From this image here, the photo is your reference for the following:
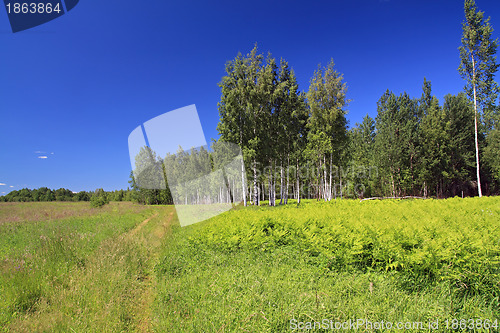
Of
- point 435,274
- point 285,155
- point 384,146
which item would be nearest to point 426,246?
point 435,274

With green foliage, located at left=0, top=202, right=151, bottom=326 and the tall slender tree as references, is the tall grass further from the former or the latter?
the tall slender tree

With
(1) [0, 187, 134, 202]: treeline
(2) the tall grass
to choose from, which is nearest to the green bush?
(1) [0, 187, 134, 202]: treeline

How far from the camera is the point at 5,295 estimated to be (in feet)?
14.4

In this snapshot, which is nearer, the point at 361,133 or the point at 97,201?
the point at 97,201

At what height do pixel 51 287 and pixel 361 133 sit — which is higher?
pixel 361 133

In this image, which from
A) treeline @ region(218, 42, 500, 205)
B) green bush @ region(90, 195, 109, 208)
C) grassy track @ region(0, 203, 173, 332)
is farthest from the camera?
green bush @ region(90, 195, 109, 208)

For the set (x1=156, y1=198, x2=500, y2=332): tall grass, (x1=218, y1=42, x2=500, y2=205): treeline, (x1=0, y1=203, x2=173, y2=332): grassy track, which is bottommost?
(x1=0, y1=203, x2=173, y2=332): grassy track

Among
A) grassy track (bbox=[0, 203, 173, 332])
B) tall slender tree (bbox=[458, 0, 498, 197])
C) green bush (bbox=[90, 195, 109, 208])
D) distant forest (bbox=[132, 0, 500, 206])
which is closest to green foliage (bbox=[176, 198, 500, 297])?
grassy track (bbox=[0, 203, 173, 332])

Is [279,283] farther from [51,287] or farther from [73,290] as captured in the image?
[51,287]

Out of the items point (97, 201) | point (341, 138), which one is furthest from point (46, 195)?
point (341, 138)

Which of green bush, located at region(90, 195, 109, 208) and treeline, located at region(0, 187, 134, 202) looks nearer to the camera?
green bush, located at region(90, 195, 109, 208)

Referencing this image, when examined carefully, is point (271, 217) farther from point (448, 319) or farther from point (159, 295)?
point (448, 319)

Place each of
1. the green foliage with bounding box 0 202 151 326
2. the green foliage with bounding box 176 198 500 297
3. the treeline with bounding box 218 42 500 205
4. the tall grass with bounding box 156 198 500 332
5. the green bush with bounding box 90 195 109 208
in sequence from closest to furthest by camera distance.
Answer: the tall grass with bounding box 156 198 500 332, the green foliage with bounding box 176 198 500 297, the green foliage with bounding box 0 202 151 326, the treeline with bounding box 218 42 500 205, the green bush with bounding box 90 195 109 208

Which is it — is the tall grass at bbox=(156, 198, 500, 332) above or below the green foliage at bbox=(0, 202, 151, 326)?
above
